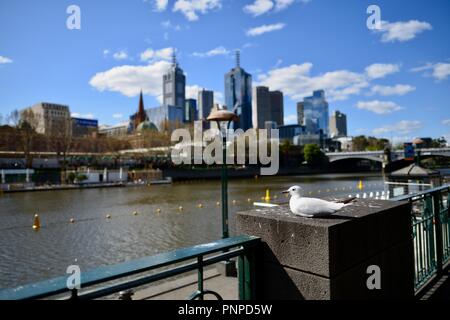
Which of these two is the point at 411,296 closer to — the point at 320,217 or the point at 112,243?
the point at 320,217

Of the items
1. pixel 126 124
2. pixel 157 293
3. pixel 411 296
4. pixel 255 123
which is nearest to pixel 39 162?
pixel 157 293

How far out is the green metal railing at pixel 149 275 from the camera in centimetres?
143

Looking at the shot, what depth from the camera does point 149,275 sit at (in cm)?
179

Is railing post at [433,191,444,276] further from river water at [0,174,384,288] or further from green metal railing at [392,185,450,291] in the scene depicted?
river water at [0,174,384,288]

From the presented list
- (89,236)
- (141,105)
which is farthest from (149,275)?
(141,105)

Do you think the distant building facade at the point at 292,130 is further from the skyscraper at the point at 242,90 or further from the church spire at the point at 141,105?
the church spire at the point at 141,105

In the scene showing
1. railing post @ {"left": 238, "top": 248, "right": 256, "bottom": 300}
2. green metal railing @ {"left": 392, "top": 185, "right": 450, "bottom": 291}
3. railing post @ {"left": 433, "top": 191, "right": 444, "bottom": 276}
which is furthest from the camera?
railing post @ {"left": 433, "top": 191, "right": 444, "bottom": 276}

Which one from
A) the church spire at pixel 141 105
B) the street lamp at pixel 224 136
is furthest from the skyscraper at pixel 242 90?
the street lamp at pixel 224 136

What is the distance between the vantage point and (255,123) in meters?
192

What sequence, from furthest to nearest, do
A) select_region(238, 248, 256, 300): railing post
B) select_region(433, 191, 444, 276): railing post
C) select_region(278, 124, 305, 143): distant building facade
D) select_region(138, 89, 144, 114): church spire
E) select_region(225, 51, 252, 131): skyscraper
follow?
select_region(225, 51, 252, 131): skyscraper → select_region(278, 124, 305, 143): distant building facade → select_region(138, 89, 144, 114): church spire → select_region(433, 191, 444, 276): railing post → select_region(238, 248, 256, 300): railing post

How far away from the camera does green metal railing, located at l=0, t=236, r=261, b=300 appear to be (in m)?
1.43

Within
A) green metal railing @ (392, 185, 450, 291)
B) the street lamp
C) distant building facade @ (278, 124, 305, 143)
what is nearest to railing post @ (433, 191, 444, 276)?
green metal railing @ (392, 185, 450, 291)
